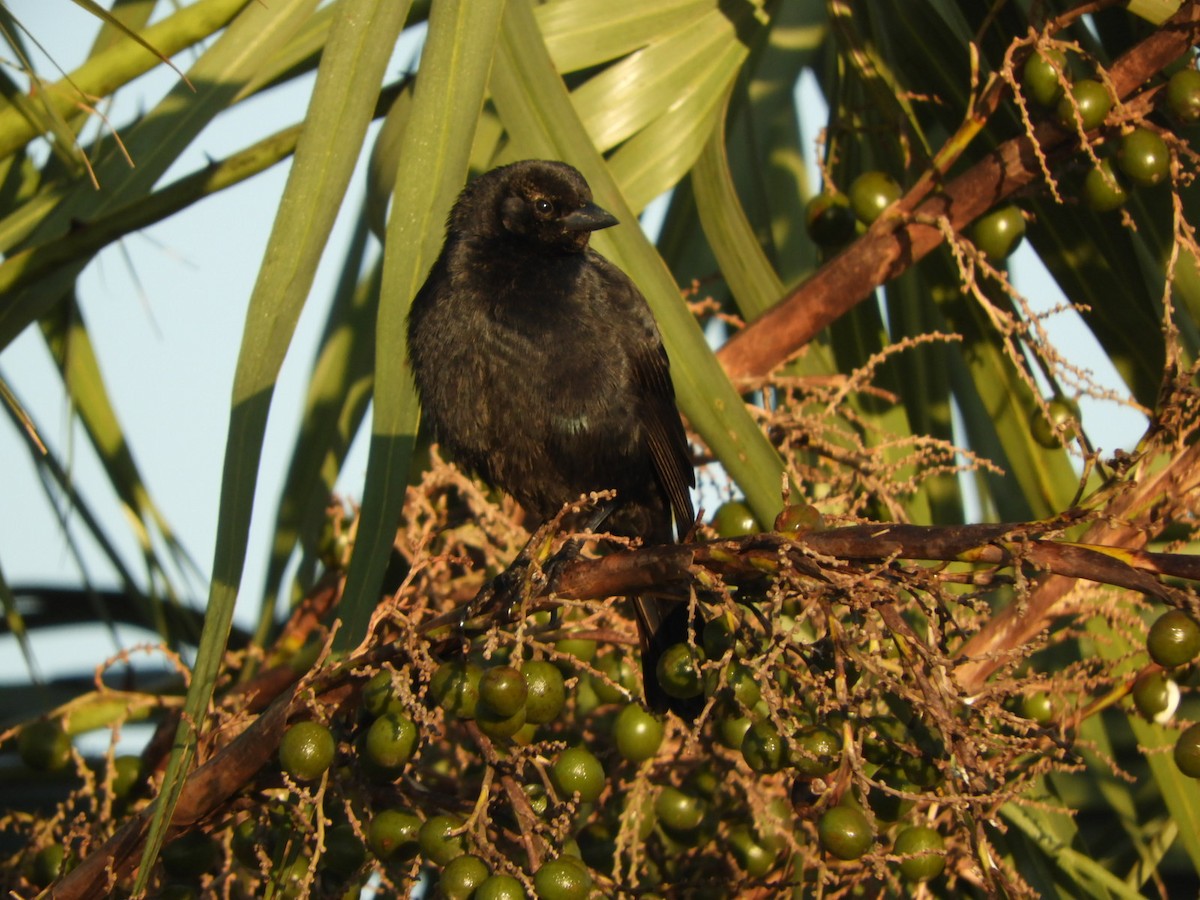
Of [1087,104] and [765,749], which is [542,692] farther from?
[1087,104]

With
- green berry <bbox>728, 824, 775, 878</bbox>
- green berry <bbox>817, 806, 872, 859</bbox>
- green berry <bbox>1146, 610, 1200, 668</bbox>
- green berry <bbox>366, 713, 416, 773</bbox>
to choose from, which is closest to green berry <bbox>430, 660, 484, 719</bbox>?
green berry <bbox>366, 713, 416, 773</bbox>

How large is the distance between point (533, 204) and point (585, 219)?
25cm

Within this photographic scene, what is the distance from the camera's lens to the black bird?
285 cm

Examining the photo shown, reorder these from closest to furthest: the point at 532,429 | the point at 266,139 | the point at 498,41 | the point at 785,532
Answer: the point at 785,532 → the point at 498,41 → the point at 266,139 → the point at 532,429

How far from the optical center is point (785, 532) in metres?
1.61

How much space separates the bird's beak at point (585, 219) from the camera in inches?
109

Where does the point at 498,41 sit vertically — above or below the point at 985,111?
above

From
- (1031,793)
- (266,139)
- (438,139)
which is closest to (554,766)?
(1031,793)

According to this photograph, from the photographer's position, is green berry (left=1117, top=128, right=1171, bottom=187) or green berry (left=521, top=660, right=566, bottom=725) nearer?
green berry (left=521, top=660, right=566, bottom=725)

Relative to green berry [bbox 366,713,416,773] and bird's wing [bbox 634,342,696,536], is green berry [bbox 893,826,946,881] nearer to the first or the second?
green berry [bbox 366,713,416,773]

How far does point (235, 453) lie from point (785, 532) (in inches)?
28.8

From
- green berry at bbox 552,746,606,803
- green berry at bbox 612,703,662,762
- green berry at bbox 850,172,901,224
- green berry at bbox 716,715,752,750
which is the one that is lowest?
green berry at bbox 716,715,752,750

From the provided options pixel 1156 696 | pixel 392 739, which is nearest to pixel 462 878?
pixel 392 739

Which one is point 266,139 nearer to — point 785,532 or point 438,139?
point 438,139
